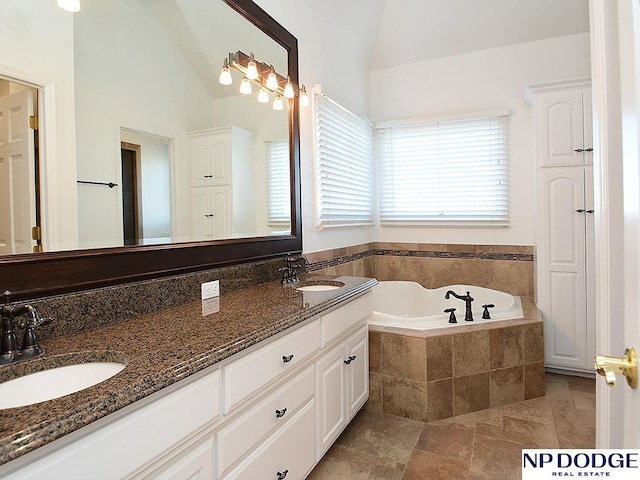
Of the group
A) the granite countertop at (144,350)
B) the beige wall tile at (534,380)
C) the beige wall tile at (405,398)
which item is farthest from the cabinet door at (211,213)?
the beige wall tile at (534,380)

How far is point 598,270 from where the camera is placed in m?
0.91

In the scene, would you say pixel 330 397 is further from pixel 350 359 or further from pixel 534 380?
pixel 534 380

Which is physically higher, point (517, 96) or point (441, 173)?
point (517, 96)

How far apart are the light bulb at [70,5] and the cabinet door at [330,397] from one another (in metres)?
1.67

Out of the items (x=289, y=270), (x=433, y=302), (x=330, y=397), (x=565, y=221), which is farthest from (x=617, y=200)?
(x=433, y=302)

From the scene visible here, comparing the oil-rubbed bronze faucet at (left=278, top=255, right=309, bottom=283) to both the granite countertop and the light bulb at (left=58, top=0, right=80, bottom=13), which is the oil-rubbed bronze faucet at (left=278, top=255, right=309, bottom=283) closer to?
the granite countertop

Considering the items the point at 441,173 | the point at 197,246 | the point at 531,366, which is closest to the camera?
the point at 197,246

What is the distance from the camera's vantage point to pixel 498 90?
354 cm

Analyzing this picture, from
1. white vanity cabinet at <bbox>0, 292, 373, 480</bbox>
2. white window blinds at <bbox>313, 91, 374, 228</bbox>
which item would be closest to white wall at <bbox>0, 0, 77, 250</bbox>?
white vanity cabinet at <bbox>0, 292, 373, 480</bbox>

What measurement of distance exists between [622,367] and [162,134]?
1759 millimetres

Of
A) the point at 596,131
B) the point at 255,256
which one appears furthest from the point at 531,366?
the point at 596,131

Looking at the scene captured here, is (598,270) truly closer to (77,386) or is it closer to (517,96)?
(77,386)

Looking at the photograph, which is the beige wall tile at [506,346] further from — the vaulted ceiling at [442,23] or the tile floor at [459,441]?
the vaulted ceiling at [442,23]

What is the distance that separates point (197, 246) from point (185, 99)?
702 mm
